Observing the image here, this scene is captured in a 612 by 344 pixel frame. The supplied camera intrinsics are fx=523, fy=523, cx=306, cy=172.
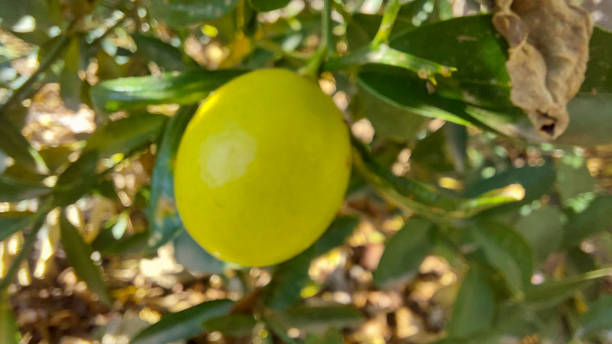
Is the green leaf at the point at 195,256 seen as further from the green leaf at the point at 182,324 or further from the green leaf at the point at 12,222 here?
the green leaf at the point at 12,222

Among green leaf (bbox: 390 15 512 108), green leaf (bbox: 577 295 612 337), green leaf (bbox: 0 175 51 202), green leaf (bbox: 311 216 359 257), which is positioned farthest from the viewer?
green leaf (bbox: 311 216 359 257)

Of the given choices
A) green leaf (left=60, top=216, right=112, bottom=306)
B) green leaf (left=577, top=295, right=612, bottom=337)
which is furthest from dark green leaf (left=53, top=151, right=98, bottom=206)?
green leaf (left=577, top=295, right=612, bottom=337)

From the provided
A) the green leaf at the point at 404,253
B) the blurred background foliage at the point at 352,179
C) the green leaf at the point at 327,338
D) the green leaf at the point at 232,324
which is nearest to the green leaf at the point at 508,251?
the blurred background foliage at the point at 352,179

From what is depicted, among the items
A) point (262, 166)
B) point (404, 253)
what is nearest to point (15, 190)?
point (262, 166)

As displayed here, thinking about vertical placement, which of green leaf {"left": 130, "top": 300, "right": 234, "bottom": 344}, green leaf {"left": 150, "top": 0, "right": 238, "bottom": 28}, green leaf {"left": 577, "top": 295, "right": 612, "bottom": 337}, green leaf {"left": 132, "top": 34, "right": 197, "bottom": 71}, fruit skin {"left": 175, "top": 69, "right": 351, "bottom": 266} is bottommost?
green leaf {"left": 577, "top": 295, "right": 612, "bottom": 337}

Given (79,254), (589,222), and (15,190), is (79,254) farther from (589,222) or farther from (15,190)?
(589,222)

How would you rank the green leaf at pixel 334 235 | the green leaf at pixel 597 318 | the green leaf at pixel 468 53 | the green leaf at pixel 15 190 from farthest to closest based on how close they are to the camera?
1. the green leaf at pixel 334 235
2. the green leaf at pixel 597 318
3. the green leaf at pixel 15 190
4. the green leaf at pixel 468 53

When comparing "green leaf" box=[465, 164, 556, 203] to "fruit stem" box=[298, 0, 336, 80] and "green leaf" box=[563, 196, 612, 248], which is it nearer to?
"green leaf" box=[563, 196, 612, 248]
